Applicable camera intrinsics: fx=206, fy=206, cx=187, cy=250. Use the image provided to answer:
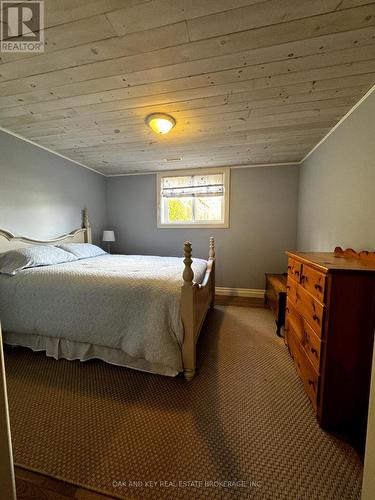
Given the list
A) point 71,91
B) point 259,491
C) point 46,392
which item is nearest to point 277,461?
point 259,491

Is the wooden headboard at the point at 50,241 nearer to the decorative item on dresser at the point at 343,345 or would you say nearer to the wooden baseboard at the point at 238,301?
the wooden baseboard at the point at 238,301

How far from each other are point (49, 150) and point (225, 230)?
2.98 metres

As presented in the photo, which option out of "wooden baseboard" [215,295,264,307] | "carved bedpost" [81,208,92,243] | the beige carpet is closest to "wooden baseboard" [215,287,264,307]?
"wooden baseboard" [215,295,264,307]

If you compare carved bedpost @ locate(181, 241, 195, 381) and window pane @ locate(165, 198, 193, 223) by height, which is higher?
window pane @ locate(165, 198, 193, 223)

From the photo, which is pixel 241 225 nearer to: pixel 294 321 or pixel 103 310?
pixel 294 321

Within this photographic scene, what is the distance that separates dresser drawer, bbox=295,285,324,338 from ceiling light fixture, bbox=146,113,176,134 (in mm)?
1947

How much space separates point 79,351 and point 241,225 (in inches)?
117

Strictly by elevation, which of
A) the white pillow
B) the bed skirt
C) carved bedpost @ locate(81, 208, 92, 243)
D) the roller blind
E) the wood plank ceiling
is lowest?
the bed skirt

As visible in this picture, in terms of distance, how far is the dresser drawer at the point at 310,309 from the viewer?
1.25 metres

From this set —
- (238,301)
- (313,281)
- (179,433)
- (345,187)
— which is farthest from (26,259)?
(345,187)

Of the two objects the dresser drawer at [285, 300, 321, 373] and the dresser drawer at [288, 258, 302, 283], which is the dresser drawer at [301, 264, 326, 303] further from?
the dresser drawer at [285, 300, 321, 373]

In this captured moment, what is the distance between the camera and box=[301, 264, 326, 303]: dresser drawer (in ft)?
4.08

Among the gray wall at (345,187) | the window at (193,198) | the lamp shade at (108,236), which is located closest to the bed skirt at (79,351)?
the gray wall at (345,187)

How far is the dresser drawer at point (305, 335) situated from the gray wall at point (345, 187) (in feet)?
2.58
